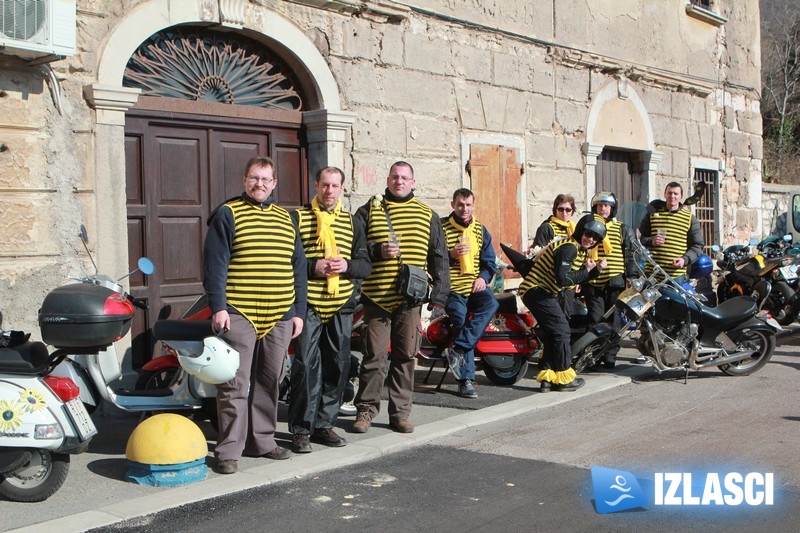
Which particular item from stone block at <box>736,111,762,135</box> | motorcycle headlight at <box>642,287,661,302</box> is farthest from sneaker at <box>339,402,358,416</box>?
stone block at <box>736,111,762,135</box>

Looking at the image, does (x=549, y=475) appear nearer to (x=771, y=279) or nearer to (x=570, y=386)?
(x=570, y=386)

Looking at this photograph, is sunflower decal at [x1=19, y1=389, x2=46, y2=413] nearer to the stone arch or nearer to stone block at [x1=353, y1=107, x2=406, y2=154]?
stone block at [x1=353, y1=107, x2=406, y2=154]

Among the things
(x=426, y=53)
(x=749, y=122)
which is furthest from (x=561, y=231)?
(x=749, y=122)

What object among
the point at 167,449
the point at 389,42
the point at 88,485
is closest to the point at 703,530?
the point at 167,449

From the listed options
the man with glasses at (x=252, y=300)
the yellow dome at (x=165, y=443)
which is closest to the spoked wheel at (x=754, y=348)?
the man with glasses at (x=252, y=300)

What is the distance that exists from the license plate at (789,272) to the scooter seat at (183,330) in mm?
9450

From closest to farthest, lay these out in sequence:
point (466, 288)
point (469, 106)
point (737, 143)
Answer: point (466, 288)
point (469, 106)
point (737, 143)

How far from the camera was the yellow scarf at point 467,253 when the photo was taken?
8.26 metres

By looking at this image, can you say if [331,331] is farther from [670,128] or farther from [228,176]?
[670,128]

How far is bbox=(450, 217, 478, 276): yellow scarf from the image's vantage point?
8258 millimetres

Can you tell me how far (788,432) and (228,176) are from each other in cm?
524

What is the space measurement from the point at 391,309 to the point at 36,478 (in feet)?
8.77

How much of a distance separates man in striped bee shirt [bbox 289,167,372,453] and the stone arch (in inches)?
287

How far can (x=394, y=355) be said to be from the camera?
22.7 feet
